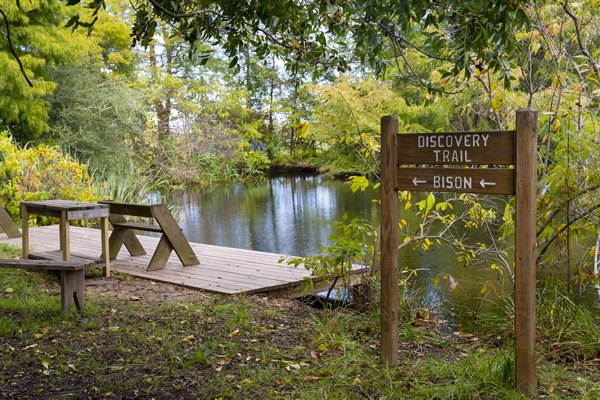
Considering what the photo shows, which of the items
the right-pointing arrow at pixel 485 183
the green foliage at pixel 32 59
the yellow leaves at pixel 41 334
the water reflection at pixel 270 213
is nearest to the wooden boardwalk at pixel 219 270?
the yellow leaves at pixel 41 334

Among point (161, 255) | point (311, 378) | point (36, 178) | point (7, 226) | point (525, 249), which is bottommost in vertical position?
point (311, 378)

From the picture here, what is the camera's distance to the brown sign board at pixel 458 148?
10.7ft

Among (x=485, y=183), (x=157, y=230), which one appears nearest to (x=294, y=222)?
(x=157, y=230)

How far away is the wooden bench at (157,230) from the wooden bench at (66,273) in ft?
5.68

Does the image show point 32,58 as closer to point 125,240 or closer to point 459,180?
point 125,240

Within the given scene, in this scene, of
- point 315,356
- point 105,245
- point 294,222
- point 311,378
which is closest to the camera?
point 311,378

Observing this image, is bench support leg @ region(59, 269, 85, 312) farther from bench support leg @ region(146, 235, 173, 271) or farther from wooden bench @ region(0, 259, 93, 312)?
bench support leg @ region(146, 235, 173, 271)

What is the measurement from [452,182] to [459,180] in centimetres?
4

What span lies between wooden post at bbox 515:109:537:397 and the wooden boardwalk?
3204 mm

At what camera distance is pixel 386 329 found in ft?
12.5

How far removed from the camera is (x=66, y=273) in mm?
4719

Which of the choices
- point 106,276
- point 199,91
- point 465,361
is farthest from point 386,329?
point 199,91

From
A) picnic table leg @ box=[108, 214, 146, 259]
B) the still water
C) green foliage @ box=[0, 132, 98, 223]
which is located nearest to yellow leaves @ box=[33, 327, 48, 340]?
picnic table leg @ box=[108, 214, 146, 259]

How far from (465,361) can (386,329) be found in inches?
19.0
